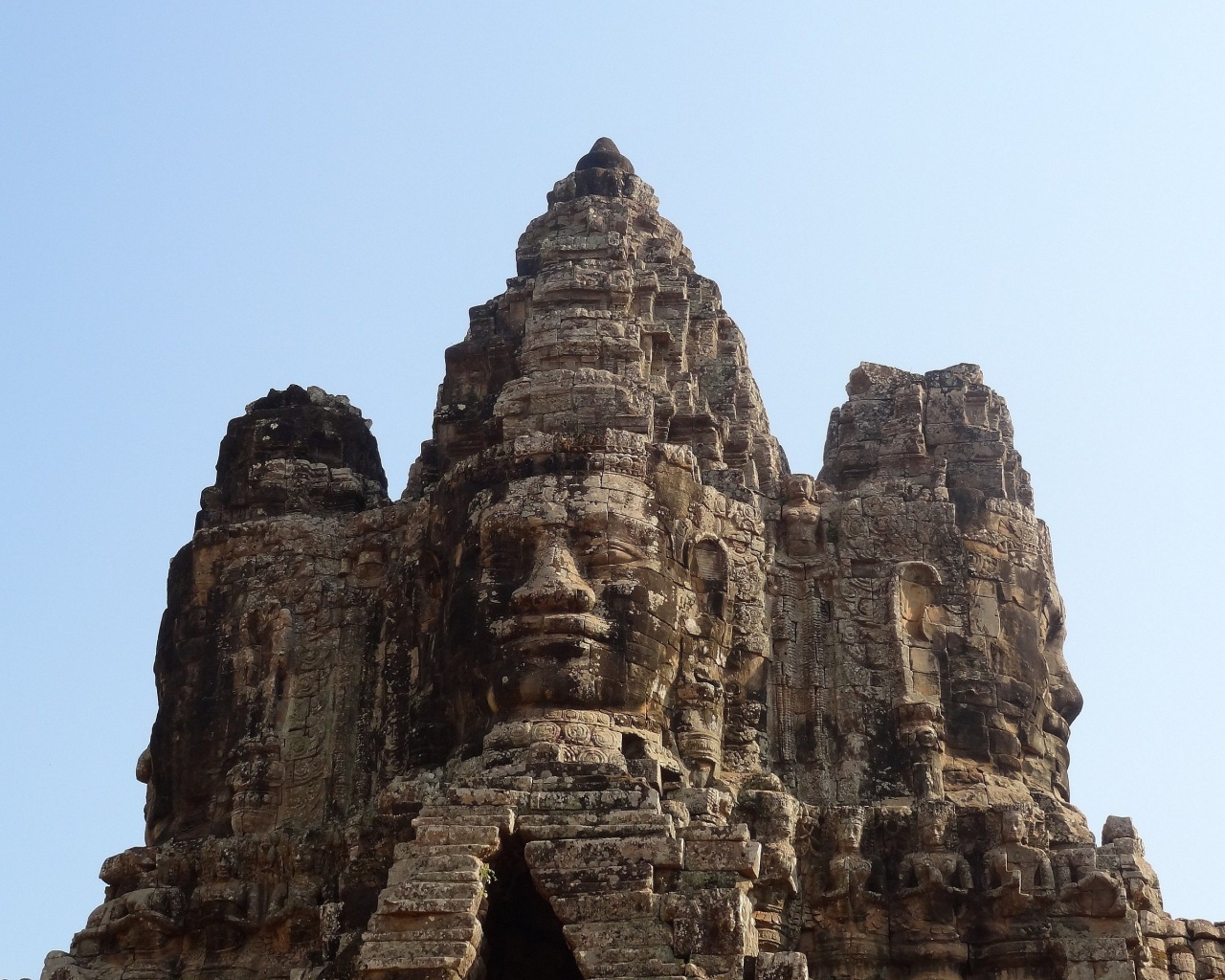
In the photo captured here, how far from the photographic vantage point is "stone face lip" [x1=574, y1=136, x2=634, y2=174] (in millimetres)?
29516

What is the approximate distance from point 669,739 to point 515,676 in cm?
186

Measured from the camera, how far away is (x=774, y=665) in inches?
976

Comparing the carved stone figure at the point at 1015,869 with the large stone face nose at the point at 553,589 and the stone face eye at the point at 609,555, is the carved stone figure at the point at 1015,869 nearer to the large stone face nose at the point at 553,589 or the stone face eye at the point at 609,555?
the stone face eye at the point at 609,555

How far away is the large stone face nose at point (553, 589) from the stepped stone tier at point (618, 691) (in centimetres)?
5

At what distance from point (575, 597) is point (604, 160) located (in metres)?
8.86

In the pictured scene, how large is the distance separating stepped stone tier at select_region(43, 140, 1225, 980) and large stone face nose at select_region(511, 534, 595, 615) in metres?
0.05

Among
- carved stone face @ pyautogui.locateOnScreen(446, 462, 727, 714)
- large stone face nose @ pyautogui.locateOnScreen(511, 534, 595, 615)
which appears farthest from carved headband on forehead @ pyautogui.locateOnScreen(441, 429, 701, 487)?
large stone face nose @ pyautogui.locateOnScreen(511, 534, 595, 615)

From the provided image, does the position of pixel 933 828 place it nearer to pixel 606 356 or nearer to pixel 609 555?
pixel 609 555

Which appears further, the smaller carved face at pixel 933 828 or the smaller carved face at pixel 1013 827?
the smaller carved face at pixel 933 828

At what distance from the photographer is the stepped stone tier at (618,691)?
813 inches

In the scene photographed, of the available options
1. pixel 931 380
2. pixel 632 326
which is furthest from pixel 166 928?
pixel 931 380

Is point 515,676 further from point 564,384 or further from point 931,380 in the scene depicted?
point 931,380

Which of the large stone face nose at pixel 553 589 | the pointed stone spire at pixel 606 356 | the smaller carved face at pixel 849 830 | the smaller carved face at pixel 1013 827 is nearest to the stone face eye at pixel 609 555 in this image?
the large stone face nose at pixel 553 589

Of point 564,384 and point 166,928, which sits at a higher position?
point 564,384
